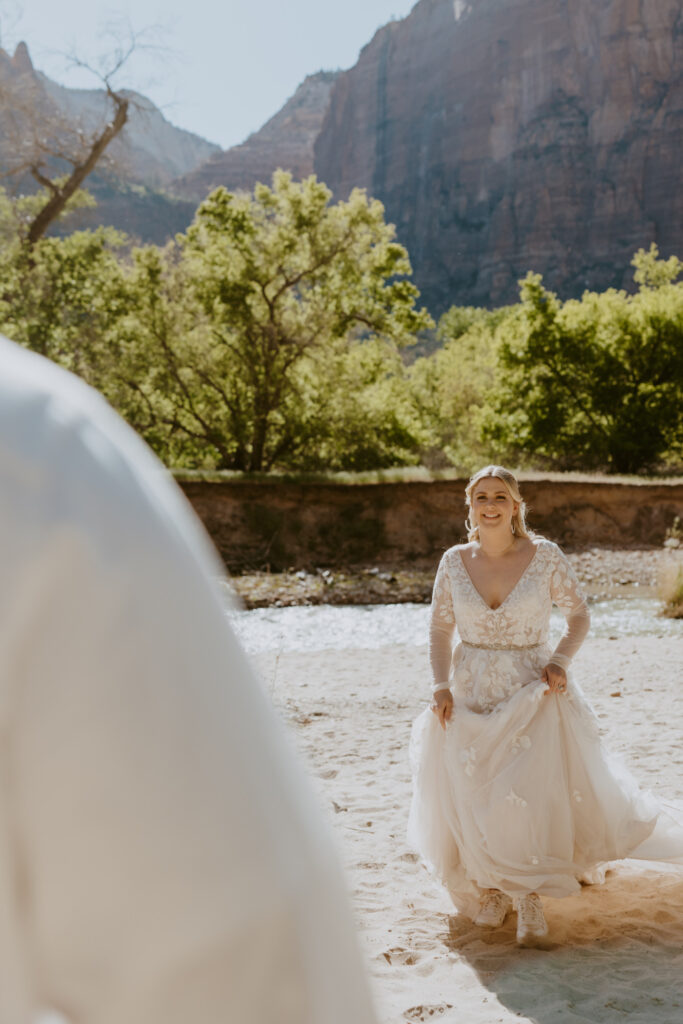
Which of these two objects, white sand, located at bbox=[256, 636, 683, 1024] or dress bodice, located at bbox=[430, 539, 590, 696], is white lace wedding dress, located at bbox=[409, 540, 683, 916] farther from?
white sand, located at bbox=[256, 636, 683, 1024]

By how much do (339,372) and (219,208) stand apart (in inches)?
263

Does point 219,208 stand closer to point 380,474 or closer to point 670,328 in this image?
point 380,474

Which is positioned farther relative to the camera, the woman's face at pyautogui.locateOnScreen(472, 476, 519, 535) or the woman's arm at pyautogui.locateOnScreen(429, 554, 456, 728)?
the woman's arm at pyautogui.locateOnScreen(429, 554, 456, 728)

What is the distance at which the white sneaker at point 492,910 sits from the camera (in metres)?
4.64

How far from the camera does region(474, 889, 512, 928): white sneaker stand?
464cm

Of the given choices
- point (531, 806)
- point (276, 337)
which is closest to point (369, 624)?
point (531, 806)

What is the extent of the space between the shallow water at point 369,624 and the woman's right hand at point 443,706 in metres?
9.22

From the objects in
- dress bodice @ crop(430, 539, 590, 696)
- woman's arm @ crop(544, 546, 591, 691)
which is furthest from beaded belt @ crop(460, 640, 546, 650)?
woman's arm @ crop(544, 546, 591, 691)

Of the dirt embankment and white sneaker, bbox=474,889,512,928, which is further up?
the dirt embankment

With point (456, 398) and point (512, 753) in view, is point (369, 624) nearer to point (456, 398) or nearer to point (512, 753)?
point (512, 753)

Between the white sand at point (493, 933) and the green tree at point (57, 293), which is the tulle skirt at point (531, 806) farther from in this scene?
the green tree at point (57, 293)

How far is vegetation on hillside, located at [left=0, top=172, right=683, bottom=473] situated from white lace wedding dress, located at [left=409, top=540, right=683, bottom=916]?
25189mm

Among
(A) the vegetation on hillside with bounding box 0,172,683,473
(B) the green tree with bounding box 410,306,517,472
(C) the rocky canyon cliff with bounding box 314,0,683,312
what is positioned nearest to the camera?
(A) the vegetation on hillside with bounding box 0,172,683,473

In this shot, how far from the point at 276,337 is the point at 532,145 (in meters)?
92.8
